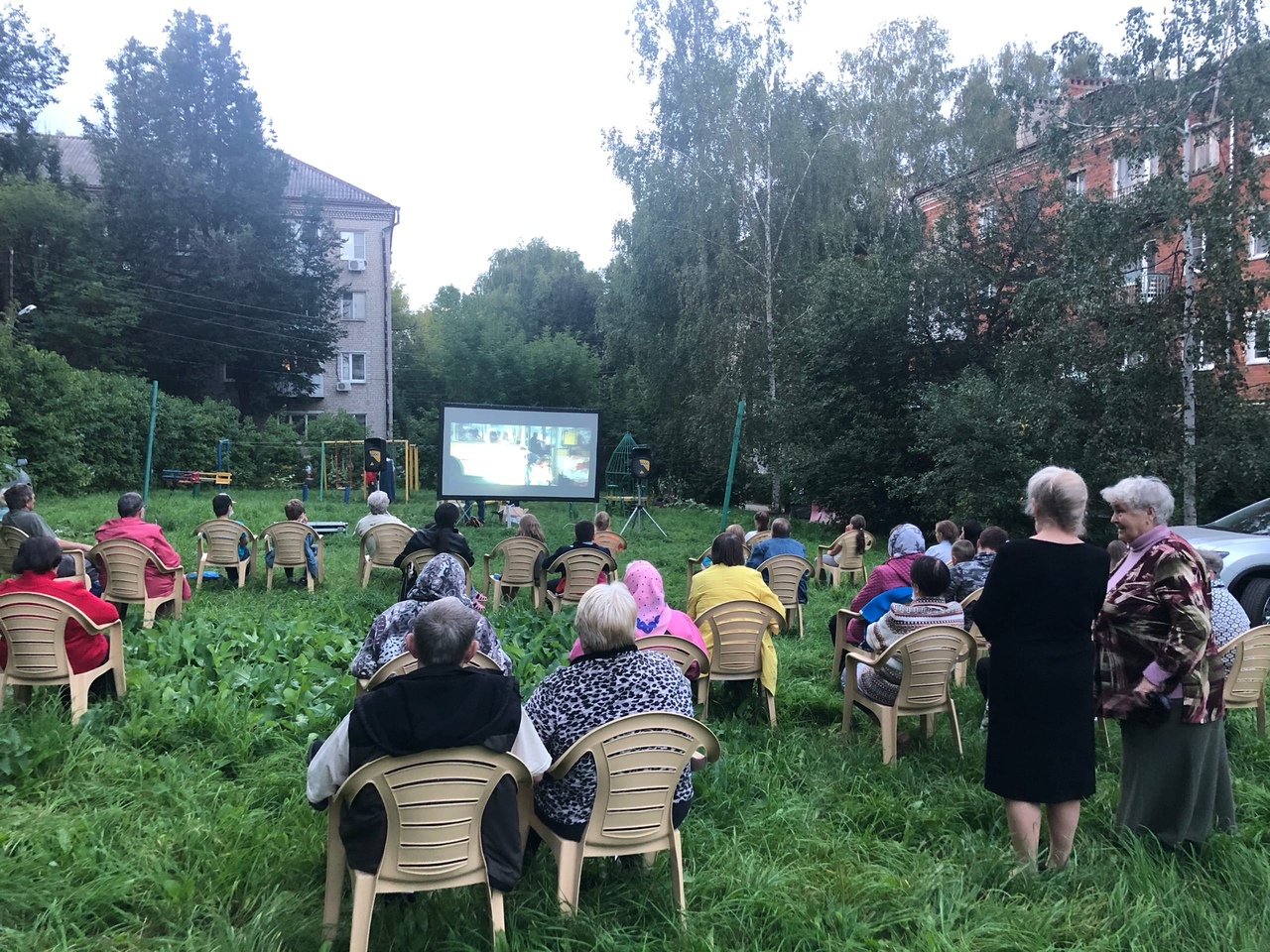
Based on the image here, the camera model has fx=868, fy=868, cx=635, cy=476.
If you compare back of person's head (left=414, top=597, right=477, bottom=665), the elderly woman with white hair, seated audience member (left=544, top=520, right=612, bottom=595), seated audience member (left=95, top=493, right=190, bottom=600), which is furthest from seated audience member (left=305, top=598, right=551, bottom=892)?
seated audience member (left=95, top=493, right=190, bottom=600)

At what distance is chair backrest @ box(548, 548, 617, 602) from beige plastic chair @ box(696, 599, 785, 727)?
2.34m

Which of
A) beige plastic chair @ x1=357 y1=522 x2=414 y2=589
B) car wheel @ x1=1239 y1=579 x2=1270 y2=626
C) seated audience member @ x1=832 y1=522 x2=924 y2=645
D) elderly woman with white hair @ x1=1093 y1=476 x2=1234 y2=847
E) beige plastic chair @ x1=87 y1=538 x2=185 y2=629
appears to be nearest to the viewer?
elderly woman with white hair @ x1=1093 y1=476 x2=1234 y2=847

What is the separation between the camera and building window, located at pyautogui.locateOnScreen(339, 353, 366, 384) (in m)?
32.5

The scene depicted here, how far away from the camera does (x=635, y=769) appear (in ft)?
8.43

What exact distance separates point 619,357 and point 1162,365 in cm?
1519

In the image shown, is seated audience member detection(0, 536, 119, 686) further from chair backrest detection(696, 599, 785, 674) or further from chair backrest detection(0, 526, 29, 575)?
chair backrest detection(696, 599, 785, 674)

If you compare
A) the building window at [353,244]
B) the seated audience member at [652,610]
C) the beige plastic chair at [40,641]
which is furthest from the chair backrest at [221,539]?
the building window at [353,244]

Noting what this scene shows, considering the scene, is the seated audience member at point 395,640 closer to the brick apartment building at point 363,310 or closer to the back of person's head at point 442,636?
the back of person's head at point 442,636

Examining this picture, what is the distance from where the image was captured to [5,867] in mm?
2736

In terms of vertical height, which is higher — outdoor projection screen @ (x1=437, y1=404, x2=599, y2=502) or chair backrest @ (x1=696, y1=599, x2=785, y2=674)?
outdoor projection screen @ (x1=437, y1=404, x2=599, y2=502)

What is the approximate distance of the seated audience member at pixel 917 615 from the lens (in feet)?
13.7

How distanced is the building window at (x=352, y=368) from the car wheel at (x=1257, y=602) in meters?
30.0

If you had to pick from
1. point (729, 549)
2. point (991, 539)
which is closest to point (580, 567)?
point (729, 549)

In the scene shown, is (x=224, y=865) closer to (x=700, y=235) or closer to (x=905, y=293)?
(x=905, y=293)
